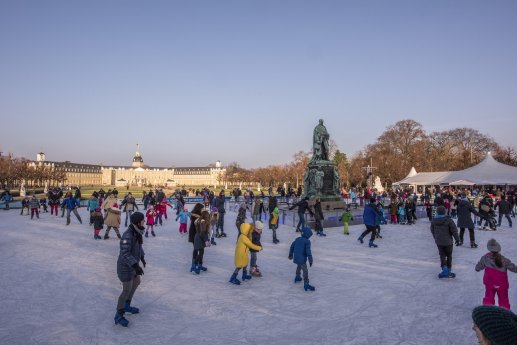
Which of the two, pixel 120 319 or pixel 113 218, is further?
pixel 113 218

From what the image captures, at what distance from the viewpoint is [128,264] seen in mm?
5117

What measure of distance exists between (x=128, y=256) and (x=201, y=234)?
9.28ft

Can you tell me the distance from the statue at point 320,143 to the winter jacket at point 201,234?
13538 millimetres

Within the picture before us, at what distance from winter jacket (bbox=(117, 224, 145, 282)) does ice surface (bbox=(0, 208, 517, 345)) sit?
0.76 m

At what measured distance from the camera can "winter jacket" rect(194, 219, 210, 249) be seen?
25.9 ft

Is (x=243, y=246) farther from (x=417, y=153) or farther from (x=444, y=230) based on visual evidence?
(x=417, y=153)

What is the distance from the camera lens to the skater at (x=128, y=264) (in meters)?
5.15

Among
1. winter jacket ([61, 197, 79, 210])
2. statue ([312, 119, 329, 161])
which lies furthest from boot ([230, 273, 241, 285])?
statue ([312, 119, 329, 161])

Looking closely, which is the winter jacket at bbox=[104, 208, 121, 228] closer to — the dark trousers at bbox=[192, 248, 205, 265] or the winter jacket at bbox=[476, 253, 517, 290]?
the dark trousers at bbox=[192, 248, 205, 265]

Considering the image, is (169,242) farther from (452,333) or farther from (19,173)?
(19,173)

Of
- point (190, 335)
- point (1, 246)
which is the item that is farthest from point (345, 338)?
point (1, 246)

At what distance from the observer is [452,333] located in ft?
16.2

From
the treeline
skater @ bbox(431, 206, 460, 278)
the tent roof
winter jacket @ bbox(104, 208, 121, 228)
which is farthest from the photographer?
A: the treeline

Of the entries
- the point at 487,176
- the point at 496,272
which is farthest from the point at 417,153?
the point at 496,272
